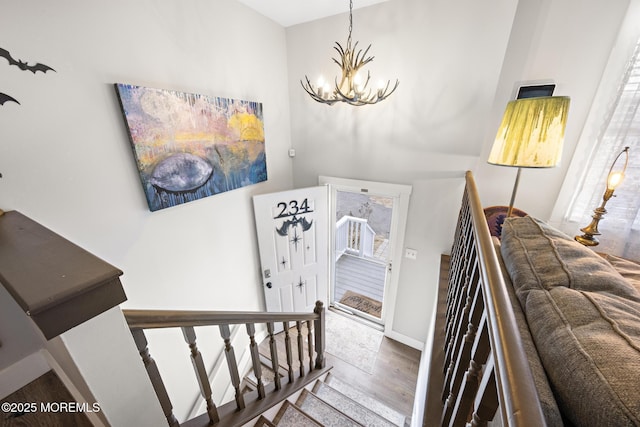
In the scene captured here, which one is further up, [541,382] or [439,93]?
[439,93]

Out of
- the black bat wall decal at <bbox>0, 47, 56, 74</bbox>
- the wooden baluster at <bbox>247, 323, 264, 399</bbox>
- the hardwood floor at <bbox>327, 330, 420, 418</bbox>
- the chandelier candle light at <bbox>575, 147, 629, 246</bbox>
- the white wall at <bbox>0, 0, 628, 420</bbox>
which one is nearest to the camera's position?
the black bat wall decal at <bbox>0, 47, 56, 74</bbox>

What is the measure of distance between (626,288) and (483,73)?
184 cm

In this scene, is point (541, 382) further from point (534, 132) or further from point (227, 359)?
point (534, 132)

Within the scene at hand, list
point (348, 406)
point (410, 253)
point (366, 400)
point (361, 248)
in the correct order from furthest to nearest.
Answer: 1. point (361, 248)
2. point (410, 253)
3. point (366, 400)
4. point (348, 406)

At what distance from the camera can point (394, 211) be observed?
2670mm

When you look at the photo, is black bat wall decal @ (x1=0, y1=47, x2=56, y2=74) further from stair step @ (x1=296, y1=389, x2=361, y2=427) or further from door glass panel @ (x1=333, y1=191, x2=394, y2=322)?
door glass panel @ (x1=333, y1=191, x2=394, y2=322)

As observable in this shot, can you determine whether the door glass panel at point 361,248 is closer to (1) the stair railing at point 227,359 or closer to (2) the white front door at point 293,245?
(2) the white front door at point 293,245

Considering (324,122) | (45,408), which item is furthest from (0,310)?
(324,122)

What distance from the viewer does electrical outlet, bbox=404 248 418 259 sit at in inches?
102

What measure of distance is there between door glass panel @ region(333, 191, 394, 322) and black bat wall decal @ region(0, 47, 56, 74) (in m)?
3.46

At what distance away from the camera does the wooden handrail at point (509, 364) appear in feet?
1.03

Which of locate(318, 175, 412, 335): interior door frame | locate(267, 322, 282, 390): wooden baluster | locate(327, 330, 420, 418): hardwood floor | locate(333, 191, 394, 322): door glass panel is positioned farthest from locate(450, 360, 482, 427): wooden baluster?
locate(333, 191, 394, 322): door glass panel

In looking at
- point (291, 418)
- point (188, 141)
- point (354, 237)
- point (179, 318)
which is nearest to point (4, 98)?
point (188, 141)

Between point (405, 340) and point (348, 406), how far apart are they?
1.11 meters
